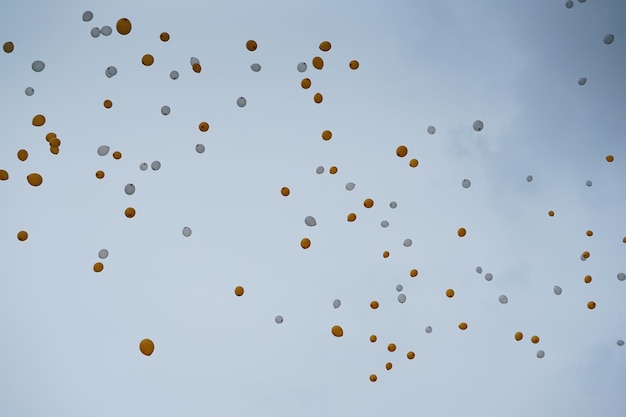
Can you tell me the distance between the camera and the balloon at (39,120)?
341 cm

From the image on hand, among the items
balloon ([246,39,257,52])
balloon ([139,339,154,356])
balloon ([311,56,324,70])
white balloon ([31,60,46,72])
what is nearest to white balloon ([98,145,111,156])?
white balloon ([31,60,46,72])

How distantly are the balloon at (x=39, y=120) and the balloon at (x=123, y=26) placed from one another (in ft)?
2.33

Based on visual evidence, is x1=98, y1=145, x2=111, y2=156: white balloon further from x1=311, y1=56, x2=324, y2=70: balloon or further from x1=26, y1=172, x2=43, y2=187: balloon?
x1=311, y1=56, x2=324, y2=70: balloon

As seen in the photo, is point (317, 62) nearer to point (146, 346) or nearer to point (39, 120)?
point (39, 120)

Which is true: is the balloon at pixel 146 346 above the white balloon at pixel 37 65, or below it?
below

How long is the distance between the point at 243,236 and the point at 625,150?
282 cm

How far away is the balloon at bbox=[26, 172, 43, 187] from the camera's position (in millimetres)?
3404

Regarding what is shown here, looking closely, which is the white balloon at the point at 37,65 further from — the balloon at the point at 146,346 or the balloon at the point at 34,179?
the balloon at the point at 146,346

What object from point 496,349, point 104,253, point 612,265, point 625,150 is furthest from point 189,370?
point 625,150

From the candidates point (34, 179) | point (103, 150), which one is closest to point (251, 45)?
point (103, 150)

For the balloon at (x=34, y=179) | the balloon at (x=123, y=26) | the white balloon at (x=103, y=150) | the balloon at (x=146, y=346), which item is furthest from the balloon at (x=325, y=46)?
the balloon at (x=146, y=346)

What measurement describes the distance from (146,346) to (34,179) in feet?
4.05

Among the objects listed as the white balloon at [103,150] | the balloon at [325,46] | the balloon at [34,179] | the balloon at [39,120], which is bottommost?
the balloon at [34,179]

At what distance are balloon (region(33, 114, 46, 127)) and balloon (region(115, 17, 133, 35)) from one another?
71 cm
